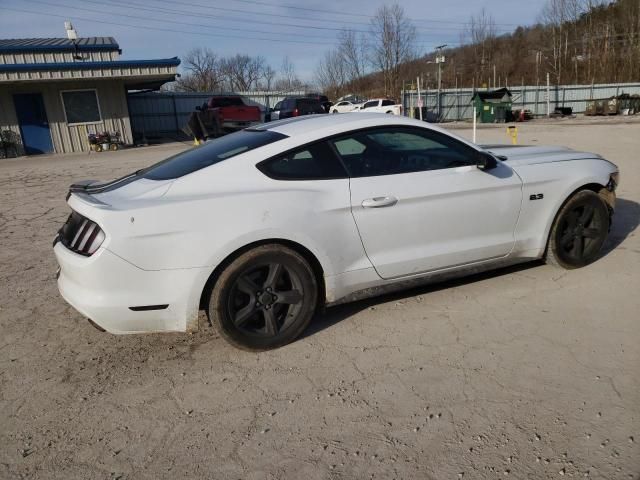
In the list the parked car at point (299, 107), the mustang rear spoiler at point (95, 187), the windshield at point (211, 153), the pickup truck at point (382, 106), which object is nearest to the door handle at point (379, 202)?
the windshield at point (211, 153)

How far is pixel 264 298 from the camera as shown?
3.12 metres

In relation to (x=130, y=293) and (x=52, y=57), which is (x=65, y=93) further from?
(x=130, y=293)

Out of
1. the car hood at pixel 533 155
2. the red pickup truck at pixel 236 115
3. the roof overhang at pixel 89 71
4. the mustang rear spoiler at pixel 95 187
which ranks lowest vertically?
the car hood at pixel 533 155

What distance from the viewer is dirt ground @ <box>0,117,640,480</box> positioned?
7.29 feet

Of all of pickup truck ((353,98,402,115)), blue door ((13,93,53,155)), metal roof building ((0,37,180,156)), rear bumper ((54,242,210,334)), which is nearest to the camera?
rear bumper ((54,242,210,334))

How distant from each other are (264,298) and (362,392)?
2.84 ft

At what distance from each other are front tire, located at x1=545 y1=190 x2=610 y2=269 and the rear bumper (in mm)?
2974

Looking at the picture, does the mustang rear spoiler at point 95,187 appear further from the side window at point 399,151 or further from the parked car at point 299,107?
the parked car at point 299,107

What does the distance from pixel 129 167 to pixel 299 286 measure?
12.4 meters

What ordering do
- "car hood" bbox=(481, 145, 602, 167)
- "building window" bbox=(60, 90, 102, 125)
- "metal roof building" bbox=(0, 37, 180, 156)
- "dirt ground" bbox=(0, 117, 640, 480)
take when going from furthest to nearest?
"building window" bbox=(60, 90, 102, 125)
"metal roof building" bbox=(0, 37, 180, 156)
"car hood" bbox=(481, 145, 602, 167)
"dirt ground" bbox=(0, 117, 640, 480)

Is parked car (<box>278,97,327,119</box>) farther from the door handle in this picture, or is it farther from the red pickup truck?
the door handle

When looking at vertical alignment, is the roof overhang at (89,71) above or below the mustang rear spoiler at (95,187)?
above

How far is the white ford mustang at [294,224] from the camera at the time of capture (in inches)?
113

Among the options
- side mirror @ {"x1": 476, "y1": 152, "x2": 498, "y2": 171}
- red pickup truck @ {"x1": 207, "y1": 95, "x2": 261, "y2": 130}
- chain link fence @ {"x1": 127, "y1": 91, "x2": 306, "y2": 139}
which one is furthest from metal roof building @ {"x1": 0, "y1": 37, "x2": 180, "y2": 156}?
side mirror @ {"x1": 476, "y1": 152, "x2": 498, "y2": 171}
